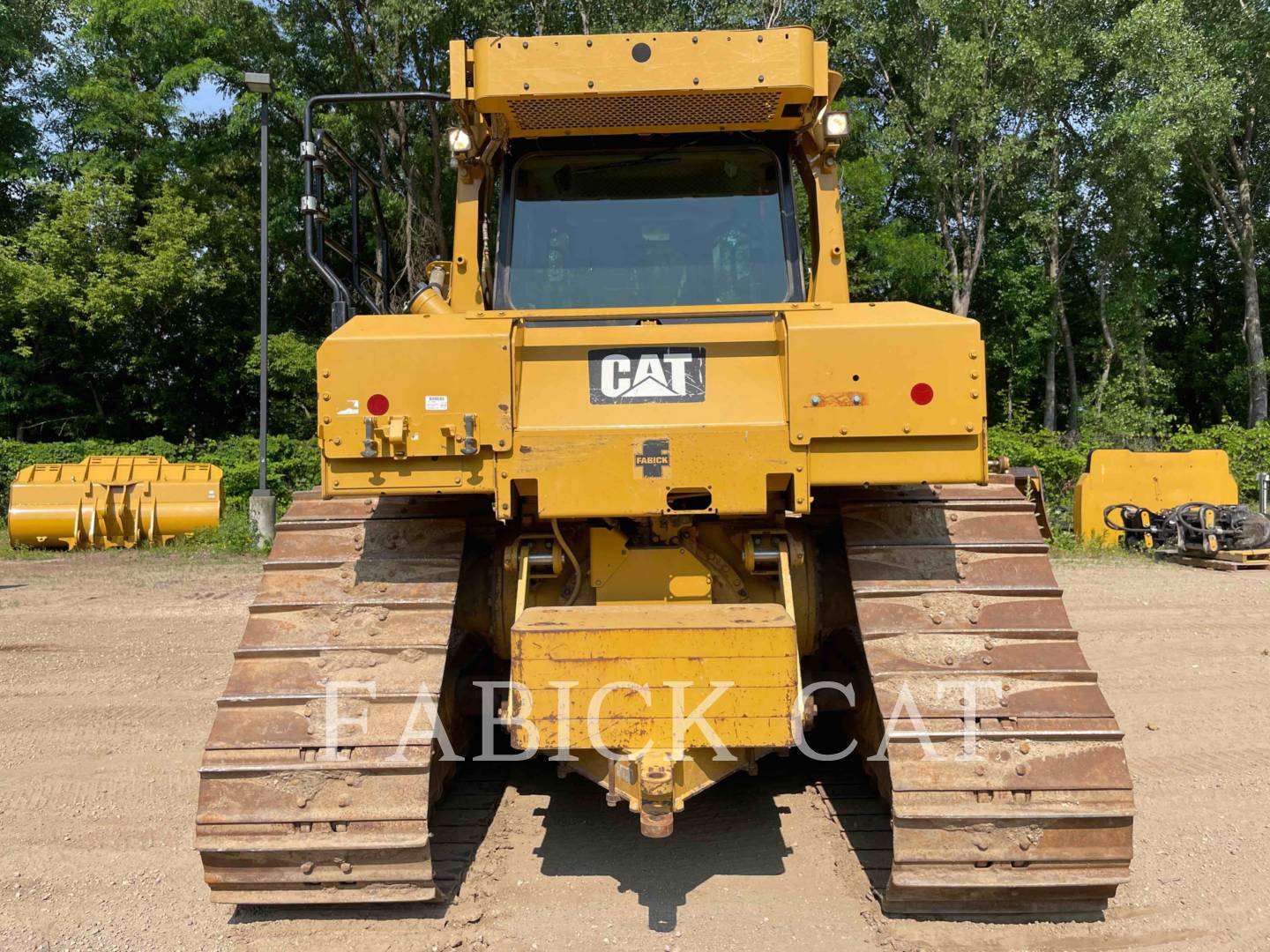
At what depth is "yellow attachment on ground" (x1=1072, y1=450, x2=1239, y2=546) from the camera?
544 inches

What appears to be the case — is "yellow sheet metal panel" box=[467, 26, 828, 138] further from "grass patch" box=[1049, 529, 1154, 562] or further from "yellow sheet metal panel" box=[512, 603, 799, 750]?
"grass patch" box=[1049, 529, 1154, 562]

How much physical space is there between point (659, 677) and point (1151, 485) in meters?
12.7

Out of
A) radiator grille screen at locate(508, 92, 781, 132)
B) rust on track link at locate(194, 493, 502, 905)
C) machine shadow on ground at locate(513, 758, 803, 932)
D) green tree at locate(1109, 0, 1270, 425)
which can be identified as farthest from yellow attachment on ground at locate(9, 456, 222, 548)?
green tree at locate(1109, 0, 1270, 425)

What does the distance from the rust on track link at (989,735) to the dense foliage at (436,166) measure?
59.3ft

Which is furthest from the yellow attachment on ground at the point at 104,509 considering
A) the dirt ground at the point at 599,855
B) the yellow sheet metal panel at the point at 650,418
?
Answer: the yellow sheet metal panel at the point at 650,418

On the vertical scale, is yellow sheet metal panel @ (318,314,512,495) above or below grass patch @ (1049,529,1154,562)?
above

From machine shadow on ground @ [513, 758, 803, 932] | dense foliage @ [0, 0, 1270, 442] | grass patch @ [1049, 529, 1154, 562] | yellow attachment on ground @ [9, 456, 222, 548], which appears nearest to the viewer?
machine shadow on ground @ [513, 758, 803, 932]

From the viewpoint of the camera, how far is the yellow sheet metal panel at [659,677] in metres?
3.39

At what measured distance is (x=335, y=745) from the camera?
11.3 ft

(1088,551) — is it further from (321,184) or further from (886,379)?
(321,184)

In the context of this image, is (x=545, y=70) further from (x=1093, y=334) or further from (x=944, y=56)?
(x=1093, y=334)

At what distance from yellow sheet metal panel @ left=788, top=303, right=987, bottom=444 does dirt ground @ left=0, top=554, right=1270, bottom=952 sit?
174 centimetres

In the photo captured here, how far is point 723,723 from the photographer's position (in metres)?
3.40

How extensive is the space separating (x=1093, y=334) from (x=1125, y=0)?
9178 mm
